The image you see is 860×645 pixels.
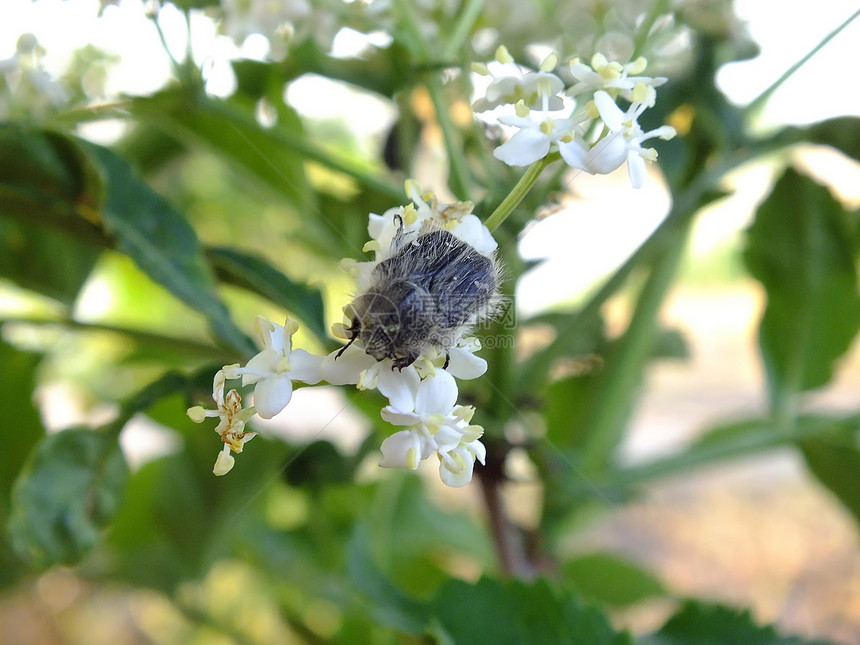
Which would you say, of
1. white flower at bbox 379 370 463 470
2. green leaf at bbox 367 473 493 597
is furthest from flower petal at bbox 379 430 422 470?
green leaf at bbox 367 473 493 597

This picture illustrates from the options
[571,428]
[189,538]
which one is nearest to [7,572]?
[189,538]

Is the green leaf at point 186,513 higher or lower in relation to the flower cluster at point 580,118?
lower

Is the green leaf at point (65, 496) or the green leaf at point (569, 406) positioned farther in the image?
the green leaf at point (569, 406)

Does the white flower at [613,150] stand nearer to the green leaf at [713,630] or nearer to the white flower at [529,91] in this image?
the white flower at [529,91]

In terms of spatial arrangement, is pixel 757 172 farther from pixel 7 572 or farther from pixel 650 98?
pixel 7 572

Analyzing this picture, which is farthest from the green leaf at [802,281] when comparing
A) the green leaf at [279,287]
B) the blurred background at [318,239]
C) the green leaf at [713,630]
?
the green leaf at [279,287]

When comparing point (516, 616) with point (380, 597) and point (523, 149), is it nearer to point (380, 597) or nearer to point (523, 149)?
point (380, 597)

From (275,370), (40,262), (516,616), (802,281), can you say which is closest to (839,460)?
(802,281)
